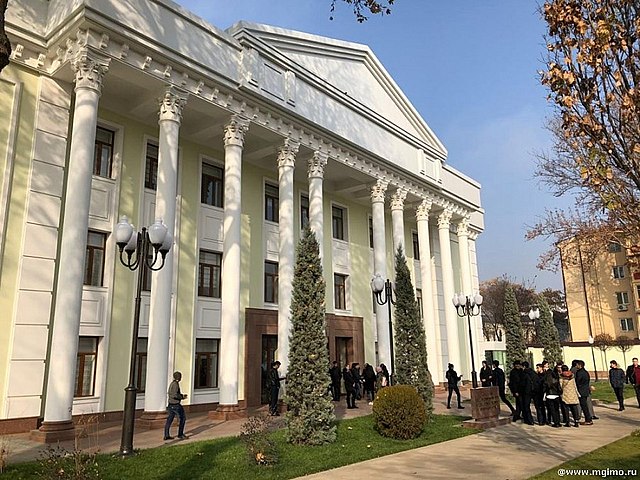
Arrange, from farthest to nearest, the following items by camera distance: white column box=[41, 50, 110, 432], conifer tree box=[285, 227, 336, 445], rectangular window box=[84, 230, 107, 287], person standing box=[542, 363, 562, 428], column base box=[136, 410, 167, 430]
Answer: rectangular window box=[84, 230, 107, 287]
person standing box=[542, 363, 562, 428]
column base box=[136, 410, 167, 430]
white column box=[41, 50, 110, 432]
conifer tree box=[285, 227, 336, 445]

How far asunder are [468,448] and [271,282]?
11286 millimetres

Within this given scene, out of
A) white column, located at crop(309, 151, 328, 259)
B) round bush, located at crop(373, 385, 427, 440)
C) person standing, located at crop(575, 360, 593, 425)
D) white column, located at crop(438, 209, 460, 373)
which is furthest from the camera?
white column, located at crop(438, 209, 460, 373)

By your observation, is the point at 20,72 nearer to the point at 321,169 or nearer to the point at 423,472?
the point at 321,169

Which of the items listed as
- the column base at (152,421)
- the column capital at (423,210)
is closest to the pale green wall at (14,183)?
the column base at (152,421)

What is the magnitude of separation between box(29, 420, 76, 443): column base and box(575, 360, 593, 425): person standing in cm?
1279

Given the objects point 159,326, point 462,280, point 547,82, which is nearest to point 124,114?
point 159,326

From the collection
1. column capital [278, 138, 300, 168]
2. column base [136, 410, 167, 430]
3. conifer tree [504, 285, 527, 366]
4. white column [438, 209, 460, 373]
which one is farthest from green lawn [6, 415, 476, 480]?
white column [438, 209, 460, 373]

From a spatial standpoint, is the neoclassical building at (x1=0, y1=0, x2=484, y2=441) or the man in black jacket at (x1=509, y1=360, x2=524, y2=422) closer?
the neoclassical building at (x1=0, y1=0, x2=484, y2=441)

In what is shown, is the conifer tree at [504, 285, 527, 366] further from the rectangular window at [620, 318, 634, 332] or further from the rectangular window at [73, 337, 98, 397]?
the rectangular window at [620, 318, 634, 332]

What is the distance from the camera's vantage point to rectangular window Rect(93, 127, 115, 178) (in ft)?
51.1

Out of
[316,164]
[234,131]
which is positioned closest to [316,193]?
[316,164]

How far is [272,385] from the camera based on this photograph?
15.2 m

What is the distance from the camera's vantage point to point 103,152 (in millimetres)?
15836

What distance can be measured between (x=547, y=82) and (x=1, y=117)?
1286 centimetres
